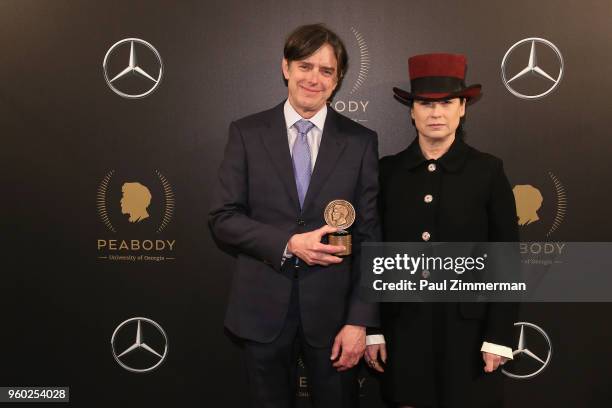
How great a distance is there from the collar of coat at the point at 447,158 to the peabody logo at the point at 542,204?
0.67m

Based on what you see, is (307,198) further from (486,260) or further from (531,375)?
(531,375)

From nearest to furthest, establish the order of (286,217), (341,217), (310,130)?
(341,217) < (286,217) < (310,130)

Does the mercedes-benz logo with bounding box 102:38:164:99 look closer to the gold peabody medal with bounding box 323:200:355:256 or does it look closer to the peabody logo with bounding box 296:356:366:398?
the gold peabody medal with bounding box 323:200:355:256

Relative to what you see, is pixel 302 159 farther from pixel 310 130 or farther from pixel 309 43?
pixel 309 43

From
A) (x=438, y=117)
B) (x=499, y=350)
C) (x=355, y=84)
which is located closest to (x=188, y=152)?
(x=355, y=84)

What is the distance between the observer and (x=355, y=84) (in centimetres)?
280

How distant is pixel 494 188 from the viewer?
222 cm

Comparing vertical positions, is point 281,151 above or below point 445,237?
above

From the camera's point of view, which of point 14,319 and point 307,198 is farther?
point 14,319

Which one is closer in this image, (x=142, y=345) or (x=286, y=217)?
(x=286, y=217)

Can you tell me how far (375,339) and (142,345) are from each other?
4.28 feet

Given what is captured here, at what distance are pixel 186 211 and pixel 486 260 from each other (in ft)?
4.80

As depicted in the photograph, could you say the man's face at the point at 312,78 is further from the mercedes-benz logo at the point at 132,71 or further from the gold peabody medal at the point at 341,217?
the mercedes-benz logo at the point at 132,71

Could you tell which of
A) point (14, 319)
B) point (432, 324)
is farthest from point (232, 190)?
point (14, 319)
